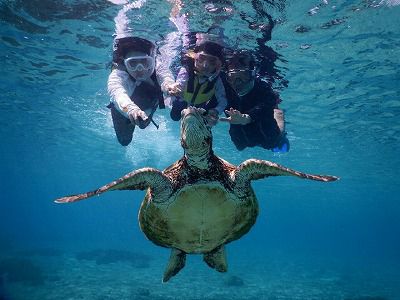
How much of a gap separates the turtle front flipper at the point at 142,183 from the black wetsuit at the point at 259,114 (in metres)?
4.93

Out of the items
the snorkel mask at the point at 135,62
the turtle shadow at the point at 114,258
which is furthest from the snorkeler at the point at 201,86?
the turtle shadow at the point at 114,258

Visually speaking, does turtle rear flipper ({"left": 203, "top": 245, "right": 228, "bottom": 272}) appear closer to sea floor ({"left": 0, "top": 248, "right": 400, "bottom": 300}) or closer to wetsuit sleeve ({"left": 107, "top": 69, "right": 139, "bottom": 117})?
wetsuit sleeve ({"left": 107, "top": 69, "right": 139, "bottom": 117})

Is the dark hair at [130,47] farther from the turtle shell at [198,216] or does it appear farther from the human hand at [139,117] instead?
the turtle shell at [198,216]

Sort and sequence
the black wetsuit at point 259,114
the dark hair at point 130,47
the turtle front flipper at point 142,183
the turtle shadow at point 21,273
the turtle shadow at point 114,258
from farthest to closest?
the turtle shadow at point 114,258, the turtle shadow at point 21,273, the black wetsuit at point 259,114, the dark hair at point 130,47, the turtle front flipper at point 142,183

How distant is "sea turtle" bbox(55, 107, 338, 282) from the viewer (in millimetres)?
3916

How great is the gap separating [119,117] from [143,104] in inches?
43.6

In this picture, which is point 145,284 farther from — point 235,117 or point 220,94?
point 235,117

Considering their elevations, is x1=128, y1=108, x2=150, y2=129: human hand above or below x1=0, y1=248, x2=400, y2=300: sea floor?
above

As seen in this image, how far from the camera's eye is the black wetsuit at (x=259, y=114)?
8836mm

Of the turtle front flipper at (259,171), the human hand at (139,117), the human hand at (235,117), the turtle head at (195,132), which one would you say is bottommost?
the turtle front flipper at (259,171)

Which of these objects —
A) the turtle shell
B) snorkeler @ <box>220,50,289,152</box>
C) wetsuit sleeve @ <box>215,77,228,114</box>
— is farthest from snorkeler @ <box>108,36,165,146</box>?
the turtle shell

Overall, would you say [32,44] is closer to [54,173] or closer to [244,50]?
[244,50]

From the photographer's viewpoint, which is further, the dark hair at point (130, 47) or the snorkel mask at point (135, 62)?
the dark hair at point (130, 47)

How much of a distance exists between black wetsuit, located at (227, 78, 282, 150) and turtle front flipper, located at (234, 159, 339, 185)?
14.7 feet
